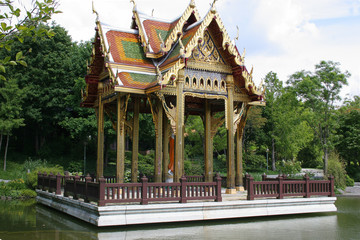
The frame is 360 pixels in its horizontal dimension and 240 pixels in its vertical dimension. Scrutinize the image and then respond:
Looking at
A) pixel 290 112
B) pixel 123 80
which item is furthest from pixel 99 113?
pixel 290 112

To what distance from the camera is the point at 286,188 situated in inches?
524

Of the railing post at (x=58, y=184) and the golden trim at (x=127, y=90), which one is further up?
the golden trim at (x=127, y=90)

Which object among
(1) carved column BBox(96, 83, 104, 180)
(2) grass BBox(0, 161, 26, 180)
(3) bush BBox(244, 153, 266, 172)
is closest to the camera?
(1) carved column BBox(96, 83, 104, 180)

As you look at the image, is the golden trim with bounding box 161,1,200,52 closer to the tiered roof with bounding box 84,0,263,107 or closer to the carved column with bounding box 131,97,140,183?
the tiered roof with bounding box 84,0,263,107

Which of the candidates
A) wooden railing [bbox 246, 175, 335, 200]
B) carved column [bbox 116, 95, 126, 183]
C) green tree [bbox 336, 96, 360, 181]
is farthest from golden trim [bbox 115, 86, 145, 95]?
green tree [bbox 336, 96, 360, 181]

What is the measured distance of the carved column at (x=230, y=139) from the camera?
1352 cm

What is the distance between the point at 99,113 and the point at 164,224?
596cm

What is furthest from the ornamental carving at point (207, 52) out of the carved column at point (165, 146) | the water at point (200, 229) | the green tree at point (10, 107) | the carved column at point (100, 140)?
the green tree at point (10, 107)

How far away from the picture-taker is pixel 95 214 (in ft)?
34.7

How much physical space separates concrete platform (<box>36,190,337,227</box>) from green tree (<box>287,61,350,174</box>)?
57.5 feet

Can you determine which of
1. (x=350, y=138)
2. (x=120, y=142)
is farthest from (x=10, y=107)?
(x=350, y=138)

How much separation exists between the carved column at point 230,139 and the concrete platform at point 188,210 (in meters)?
0.53

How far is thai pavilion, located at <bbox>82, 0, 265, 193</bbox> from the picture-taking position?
41.1 feet

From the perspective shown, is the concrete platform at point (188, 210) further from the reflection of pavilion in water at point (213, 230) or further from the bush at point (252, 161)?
the bush at point (252, 161)
